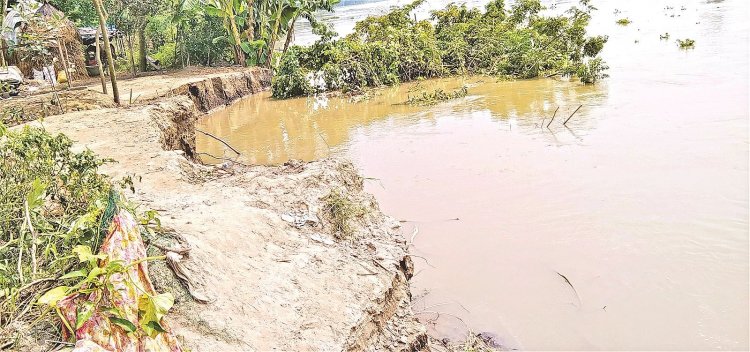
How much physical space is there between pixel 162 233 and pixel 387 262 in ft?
5.80

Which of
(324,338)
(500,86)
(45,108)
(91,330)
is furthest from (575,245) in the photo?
(500,86)

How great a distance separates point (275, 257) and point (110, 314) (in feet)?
5.15

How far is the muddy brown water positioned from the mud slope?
0.66 metres

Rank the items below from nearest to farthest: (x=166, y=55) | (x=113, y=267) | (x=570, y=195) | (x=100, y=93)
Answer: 1. (x=113, y=267)
2. (x=570, y=195)
3. (x=100, y=93)
4. (x=166, y=55)

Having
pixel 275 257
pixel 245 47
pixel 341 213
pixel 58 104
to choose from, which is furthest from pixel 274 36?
pixel 275 257

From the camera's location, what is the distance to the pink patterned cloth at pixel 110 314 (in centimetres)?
217

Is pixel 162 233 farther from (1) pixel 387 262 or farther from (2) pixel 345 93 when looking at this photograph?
(2) pixel 345 93

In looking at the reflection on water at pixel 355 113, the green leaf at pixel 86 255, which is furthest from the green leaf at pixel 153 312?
the reflection on water at pixel 355 113

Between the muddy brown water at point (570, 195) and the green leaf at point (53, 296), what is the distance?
269 cm

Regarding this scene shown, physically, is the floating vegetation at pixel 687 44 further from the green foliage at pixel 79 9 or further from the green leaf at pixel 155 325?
the green foliage at pixel 79 9

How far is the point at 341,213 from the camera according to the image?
4.77 m

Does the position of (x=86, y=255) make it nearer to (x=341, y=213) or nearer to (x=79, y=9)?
(x=341, y=213)

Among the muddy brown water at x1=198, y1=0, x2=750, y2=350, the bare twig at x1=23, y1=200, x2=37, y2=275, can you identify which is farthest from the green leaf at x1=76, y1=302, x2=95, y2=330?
the muddy brown water at x1=198, y1=0, x2=750, y2=350

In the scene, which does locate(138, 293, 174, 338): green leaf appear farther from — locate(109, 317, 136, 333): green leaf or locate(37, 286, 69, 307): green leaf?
locate(37, 286, 69, 307): green leaf
